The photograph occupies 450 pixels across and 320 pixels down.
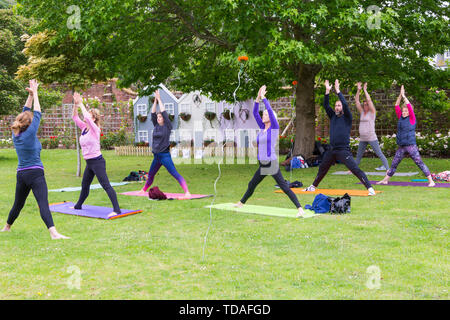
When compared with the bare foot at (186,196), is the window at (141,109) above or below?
above

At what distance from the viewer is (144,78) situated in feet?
47.0

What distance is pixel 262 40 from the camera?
38.1 feet

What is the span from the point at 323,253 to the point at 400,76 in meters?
9.05

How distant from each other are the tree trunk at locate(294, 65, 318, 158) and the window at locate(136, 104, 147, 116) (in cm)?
1248

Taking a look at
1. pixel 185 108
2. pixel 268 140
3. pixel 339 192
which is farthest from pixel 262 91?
pixel 185 108

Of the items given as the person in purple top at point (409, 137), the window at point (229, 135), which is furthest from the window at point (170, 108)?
the person in purple top at point (409, 137)

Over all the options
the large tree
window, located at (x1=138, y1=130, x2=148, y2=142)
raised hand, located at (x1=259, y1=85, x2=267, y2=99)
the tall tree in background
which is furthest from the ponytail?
window, located at (x1=138, y1=130, x2=148, y2=142)

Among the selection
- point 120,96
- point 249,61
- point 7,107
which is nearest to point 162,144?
point 249,61

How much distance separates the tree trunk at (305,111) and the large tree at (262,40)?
0.11ft

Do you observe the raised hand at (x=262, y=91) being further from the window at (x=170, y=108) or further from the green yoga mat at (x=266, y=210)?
the window at (x=170, y=108)

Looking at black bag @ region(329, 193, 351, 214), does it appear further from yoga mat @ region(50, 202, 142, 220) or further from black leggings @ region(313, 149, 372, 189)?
yoga mat @ region(50, 202, 142, 220)

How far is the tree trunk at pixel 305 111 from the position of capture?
15.6m

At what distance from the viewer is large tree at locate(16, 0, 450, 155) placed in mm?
10836
